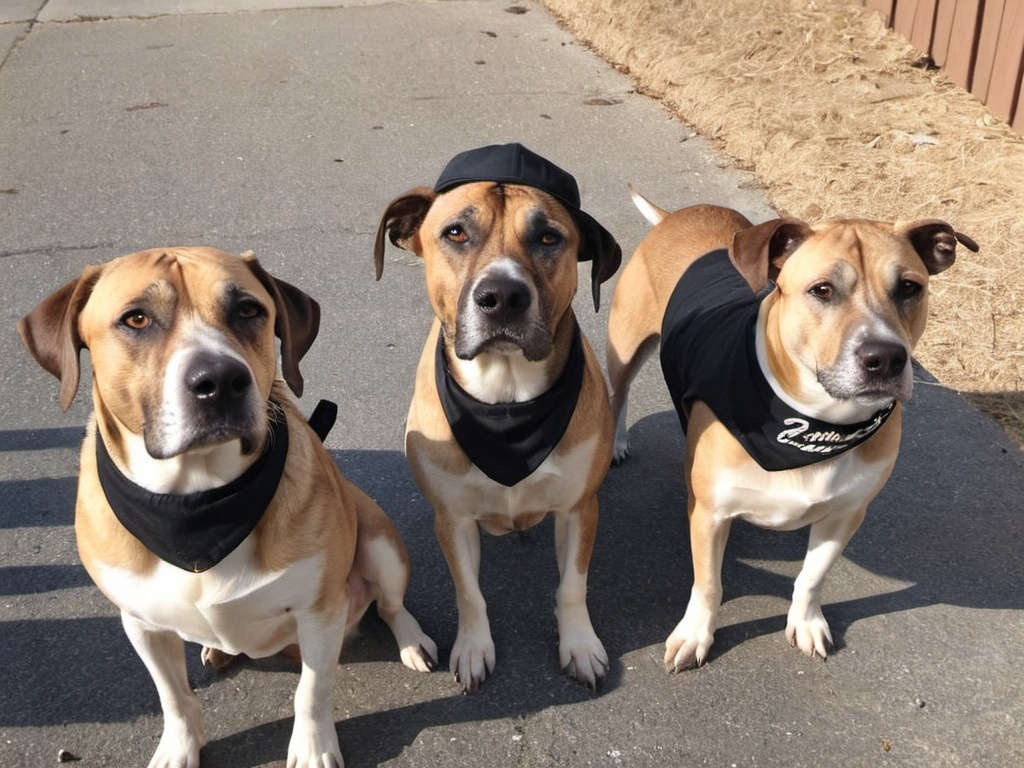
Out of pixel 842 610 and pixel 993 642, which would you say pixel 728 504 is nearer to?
pixel 842 610

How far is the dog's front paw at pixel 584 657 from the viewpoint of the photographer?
371cm

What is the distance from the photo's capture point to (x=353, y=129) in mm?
8422

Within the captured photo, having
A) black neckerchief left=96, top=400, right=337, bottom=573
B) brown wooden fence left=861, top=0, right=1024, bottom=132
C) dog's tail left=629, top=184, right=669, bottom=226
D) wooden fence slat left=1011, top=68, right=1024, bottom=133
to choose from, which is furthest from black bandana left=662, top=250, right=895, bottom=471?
brown wooden fence left=861, top=0, right=1024, bottom=132

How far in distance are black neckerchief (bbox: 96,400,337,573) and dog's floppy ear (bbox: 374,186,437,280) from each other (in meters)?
0.96

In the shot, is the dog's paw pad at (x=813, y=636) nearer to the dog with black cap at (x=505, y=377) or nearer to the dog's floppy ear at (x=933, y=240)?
the dog with black cap at (x=505, y=377)

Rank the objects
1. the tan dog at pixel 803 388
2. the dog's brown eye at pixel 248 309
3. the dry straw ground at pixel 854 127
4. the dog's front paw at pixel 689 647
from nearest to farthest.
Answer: the dog's brown eye at pixel 248 309, the tan dog at pixel 803 388, the dog's front paw at pixel 689 647, the dry straw ground at pixel 854 127

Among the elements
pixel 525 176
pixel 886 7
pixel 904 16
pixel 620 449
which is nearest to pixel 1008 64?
pixel 904 16

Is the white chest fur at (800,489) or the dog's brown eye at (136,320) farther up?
the dog's brown eye at (136,320)

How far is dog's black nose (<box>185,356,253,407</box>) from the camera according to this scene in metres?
2.62

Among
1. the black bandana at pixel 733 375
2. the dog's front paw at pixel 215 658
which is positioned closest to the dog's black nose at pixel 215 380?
the dog's front paw at pixel 215 658

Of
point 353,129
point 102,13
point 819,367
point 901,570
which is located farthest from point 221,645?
point 102,13

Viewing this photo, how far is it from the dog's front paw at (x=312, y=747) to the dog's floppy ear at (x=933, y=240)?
253 cm

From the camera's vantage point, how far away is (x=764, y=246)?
3393 millimetres

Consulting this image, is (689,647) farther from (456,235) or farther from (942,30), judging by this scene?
(942,30)
